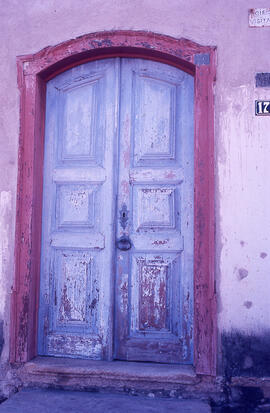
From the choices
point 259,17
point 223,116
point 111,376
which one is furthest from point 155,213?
point 259,17

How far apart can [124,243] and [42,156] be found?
1.07 metres

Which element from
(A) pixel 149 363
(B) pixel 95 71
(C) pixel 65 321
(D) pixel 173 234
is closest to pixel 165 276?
(D) pixel 173 234

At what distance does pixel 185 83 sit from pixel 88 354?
2435mm

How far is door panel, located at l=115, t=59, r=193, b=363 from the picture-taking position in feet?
11.8

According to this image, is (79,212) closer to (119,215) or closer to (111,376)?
(119,215)

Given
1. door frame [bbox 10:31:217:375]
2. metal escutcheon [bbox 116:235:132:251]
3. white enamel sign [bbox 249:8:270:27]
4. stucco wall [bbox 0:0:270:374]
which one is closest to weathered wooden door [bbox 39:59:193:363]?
metal escutcheon [bbox 116:235:132:251]

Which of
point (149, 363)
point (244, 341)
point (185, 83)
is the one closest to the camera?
point (244, 341)

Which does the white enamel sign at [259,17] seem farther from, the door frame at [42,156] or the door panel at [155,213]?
the door panel at [155,213]

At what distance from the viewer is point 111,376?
339cm

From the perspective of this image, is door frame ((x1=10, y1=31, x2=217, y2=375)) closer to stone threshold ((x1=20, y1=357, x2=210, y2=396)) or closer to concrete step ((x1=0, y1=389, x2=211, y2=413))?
stone threshold ((x1=20, y1=357, x2=210, y2=396))

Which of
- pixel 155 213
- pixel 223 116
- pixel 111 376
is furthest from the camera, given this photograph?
pixel 155 213

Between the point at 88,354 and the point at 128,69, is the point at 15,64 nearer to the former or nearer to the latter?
the point at 128,69

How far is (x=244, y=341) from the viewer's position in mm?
3279

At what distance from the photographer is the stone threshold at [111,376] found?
331 centimetres
